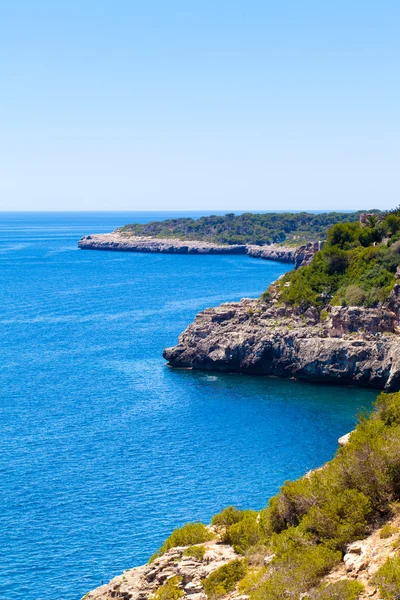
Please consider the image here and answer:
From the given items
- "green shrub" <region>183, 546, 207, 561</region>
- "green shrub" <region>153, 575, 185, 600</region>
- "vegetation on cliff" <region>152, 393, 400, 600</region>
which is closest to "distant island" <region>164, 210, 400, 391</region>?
"vegetation on cliff" <region>152, 393, 400, 600</region>

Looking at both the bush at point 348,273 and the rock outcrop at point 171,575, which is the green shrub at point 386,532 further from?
the bush at point 348,273

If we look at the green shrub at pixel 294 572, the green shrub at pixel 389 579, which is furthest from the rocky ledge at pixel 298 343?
the green shrub at pixel 389 579

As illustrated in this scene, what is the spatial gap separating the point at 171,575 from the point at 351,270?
54107 millimetres

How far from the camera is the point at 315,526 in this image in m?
23.1

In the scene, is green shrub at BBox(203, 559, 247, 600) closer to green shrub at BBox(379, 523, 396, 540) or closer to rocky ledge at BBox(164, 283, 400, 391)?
green shrub at BBox(379, 523, 396, 540)

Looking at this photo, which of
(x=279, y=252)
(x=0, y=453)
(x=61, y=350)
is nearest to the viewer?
(x=0, y=453)

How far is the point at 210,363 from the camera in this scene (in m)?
69.0

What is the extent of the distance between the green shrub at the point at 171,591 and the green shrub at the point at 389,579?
645cm

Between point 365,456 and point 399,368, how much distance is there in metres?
36.2

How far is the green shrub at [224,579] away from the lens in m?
21.6

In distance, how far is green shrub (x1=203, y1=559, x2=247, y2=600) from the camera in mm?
21594

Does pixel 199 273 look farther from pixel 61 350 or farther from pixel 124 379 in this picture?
pixel 124 379

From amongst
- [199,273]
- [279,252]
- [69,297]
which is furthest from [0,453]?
[279,252]

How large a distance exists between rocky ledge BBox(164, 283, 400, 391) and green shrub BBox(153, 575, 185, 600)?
131 feet
